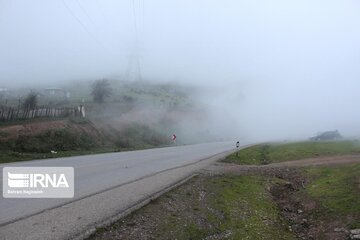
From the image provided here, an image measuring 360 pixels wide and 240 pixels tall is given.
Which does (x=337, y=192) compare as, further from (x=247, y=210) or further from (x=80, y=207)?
(x=80, y=207)

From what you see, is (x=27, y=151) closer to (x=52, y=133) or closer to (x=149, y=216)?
(x=52, y=133)

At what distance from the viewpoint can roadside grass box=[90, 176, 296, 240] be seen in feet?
50.4

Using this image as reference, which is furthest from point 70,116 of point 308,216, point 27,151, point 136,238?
point 136,238

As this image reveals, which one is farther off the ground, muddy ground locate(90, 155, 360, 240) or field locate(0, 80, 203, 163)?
field locate(0, 80, 203, 163)

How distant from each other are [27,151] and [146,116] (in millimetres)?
59431

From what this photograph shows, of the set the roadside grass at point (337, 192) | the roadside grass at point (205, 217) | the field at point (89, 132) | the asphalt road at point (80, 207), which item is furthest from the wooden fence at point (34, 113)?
the roadside grass at point (337, 192)

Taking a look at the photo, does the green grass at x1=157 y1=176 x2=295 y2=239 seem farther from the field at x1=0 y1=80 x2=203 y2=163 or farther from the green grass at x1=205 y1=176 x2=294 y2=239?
the field at x1=0 y1=80 x2=203 y2=163

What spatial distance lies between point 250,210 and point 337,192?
6775 mm

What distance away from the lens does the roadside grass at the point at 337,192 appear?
20.8 metres

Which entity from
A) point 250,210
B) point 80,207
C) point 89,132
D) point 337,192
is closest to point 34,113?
point 89,132

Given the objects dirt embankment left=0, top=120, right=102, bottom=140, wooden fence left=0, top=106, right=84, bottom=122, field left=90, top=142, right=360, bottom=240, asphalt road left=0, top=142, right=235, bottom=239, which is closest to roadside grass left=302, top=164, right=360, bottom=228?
field left=90, top=142, right=360, bottom=240

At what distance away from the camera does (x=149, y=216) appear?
16859 millimetres

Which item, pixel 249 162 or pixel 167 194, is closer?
pixel 167 194

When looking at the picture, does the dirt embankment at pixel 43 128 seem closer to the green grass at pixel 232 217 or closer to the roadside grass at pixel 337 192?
the green grass at pixel 232 217
